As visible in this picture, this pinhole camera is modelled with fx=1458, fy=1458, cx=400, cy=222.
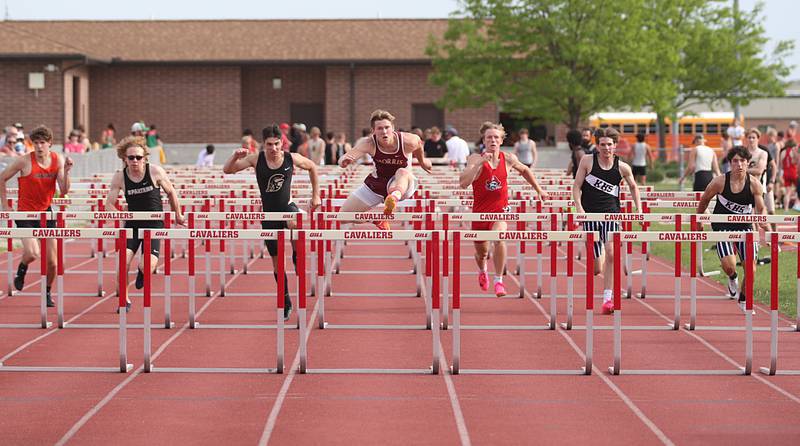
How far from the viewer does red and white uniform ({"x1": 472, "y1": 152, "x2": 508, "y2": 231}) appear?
46.5 feet

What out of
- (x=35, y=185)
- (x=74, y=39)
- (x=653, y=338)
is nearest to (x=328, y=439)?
(x=653, y=338)

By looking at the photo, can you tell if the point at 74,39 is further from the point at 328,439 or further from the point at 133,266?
the point at 328,439

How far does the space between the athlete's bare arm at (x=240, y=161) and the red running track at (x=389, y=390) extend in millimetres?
1488

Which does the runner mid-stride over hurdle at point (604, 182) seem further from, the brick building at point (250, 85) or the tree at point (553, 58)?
the brick building at point (250, 85)

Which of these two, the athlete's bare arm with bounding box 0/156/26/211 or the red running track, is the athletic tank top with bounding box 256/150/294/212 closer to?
the red running track

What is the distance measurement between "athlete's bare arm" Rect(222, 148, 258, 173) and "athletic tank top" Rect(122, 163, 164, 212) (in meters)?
0.72

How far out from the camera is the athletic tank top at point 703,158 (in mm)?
22828

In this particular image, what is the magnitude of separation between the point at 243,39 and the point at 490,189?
43.6 m

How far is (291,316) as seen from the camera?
46.0 ft

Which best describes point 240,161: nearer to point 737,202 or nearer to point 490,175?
point 490,175

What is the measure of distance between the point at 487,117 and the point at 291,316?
133ft

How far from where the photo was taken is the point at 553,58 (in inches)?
1864

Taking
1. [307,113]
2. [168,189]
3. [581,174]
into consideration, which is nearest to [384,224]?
[168,189]

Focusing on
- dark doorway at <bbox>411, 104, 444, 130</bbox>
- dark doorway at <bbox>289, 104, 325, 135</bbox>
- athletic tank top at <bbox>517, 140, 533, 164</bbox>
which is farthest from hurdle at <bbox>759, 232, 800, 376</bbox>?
dark doorway at <bbox>289, 104, 325, 135</bbox>
